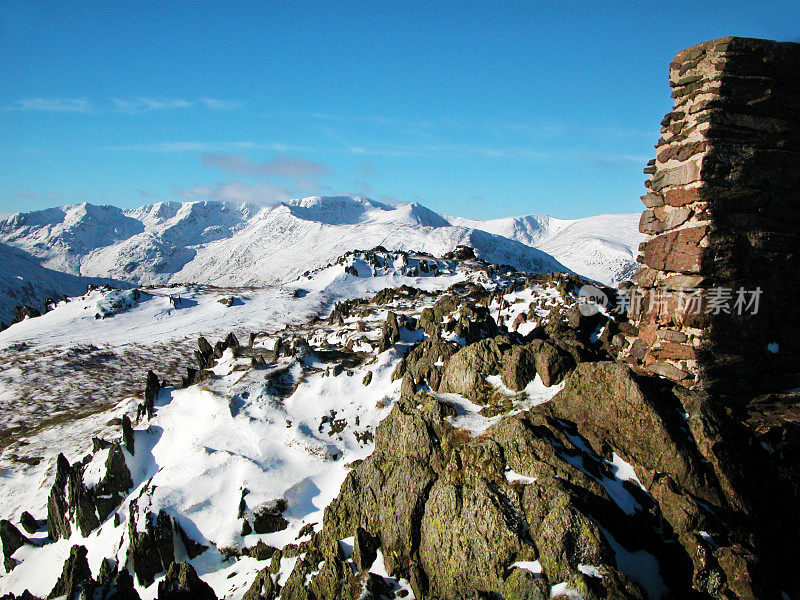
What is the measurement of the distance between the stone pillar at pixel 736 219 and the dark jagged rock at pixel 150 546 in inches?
773

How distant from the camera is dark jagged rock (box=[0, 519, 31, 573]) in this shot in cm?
1981

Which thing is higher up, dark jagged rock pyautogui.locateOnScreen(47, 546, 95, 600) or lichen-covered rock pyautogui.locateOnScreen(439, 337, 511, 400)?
lichen-covered rock pyautogui.locateOnScreen(439, 337, 511, 400)

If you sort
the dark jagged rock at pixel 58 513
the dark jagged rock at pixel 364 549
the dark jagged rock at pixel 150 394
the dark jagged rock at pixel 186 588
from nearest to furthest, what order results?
the dark jagged rock at pixel 364 549, the dark jagged rock at pixel 186 588, the dark jagged rock at pixel 58 513, the dark jagged rock at pixel 150 394

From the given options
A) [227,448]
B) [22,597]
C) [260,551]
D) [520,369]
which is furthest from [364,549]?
[22,597]

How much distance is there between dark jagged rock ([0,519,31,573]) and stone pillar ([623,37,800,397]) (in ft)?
94.7

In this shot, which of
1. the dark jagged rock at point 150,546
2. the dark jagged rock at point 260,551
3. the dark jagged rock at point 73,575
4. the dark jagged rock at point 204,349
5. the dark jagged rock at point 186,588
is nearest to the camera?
the dark jagged rock at point 186,588

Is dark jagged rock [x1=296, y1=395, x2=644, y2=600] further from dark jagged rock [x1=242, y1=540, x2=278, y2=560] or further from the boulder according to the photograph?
dark jagged rock [x1=242, y1=540, x2=278, y2=560]

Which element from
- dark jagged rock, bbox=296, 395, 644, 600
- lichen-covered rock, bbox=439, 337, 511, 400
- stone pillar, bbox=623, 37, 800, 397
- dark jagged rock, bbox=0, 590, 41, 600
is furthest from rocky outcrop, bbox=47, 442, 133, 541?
stone pillar, bbox=623, 37, 800, 397

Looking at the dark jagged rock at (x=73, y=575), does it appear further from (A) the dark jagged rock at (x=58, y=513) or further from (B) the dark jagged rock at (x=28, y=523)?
(B) the dark jagged rock at (x=28, y=523)

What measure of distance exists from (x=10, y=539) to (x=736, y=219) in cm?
3182

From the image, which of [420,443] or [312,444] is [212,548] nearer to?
[312,444]

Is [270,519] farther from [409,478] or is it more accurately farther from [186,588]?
[409,478]

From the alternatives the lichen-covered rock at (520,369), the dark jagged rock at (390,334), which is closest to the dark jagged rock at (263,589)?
the lichen-covered rock at (520,369)

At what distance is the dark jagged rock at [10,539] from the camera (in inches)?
780
